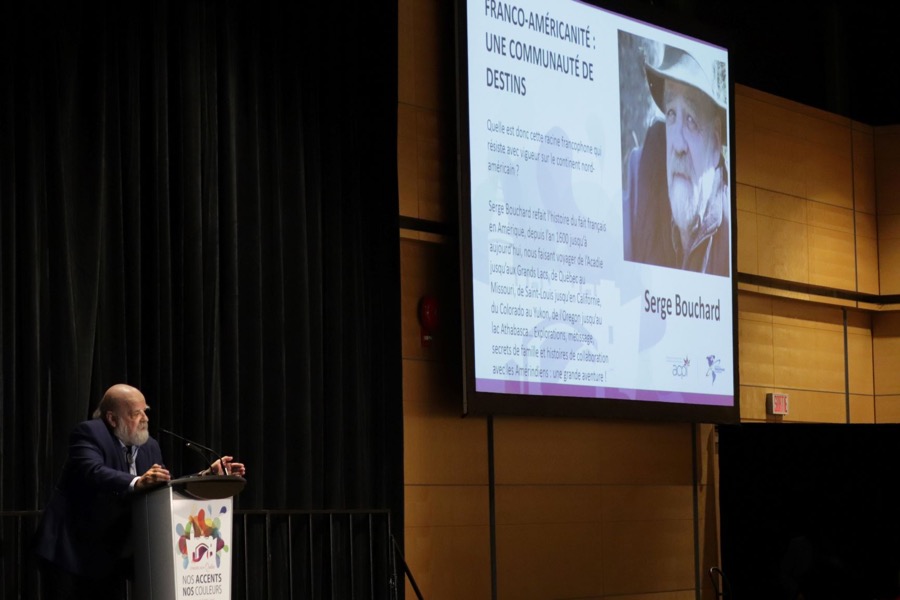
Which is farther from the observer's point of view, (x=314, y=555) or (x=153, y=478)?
(x=314, y=555)

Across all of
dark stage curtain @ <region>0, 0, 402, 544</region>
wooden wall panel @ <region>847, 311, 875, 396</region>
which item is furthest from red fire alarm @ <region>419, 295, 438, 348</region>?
wooden wall panel @ <region>847, 311, 875, 396</region>

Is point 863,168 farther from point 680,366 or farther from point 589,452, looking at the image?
A: point 589,452

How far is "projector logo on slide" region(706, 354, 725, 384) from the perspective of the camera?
795 centimetres

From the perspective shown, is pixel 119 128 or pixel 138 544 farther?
pixel 119 128

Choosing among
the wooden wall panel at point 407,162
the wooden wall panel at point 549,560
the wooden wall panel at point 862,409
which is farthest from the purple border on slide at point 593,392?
the wooden wall panel at point 862,409

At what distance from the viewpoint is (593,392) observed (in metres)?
7.23

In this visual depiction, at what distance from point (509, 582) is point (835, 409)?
11.0 ft

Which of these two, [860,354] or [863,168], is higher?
[863,168]

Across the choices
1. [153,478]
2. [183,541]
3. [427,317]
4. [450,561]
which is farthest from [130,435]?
[450,561]

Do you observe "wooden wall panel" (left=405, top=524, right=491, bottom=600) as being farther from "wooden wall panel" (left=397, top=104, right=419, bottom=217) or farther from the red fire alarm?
"wooden wall panel" (left=397, top=104, right=419, bottom=217)

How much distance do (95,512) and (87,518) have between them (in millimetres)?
44

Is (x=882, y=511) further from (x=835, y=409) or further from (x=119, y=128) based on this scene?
(x=119, y=128)

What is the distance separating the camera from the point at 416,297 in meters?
6.89

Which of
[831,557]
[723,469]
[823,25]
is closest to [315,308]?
[723,469]
